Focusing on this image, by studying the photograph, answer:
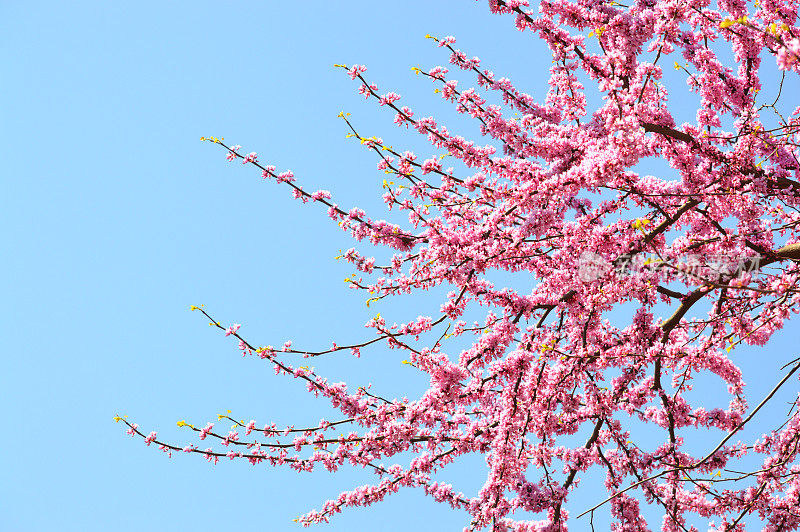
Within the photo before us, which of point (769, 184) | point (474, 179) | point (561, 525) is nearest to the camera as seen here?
point (769, 184)

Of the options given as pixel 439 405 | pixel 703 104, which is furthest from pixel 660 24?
pixel 439 405

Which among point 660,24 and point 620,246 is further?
point 620,246

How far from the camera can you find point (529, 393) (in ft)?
19.8

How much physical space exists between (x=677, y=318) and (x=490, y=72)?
3.34 metres

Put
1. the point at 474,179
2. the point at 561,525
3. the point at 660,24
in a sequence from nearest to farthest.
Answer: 1. the point at 660,24
2. the point at 474,179
3. the point at 561,525

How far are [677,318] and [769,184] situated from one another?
175 cm

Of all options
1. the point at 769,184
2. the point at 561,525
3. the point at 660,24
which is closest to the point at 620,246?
the point at 769,184

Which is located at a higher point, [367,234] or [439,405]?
[367,234]

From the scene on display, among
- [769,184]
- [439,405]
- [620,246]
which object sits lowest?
[439,405]

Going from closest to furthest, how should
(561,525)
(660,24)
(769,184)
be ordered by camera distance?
(660,24) < (769,184) < (561,525)

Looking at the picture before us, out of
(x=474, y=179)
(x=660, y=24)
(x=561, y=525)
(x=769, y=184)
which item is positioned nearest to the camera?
(x=660, y=24)

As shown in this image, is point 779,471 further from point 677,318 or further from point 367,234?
point 367,234

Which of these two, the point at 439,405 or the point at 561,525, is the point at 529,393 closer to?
the point at 439,405

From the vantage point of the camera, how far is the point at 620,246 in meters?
5.88
